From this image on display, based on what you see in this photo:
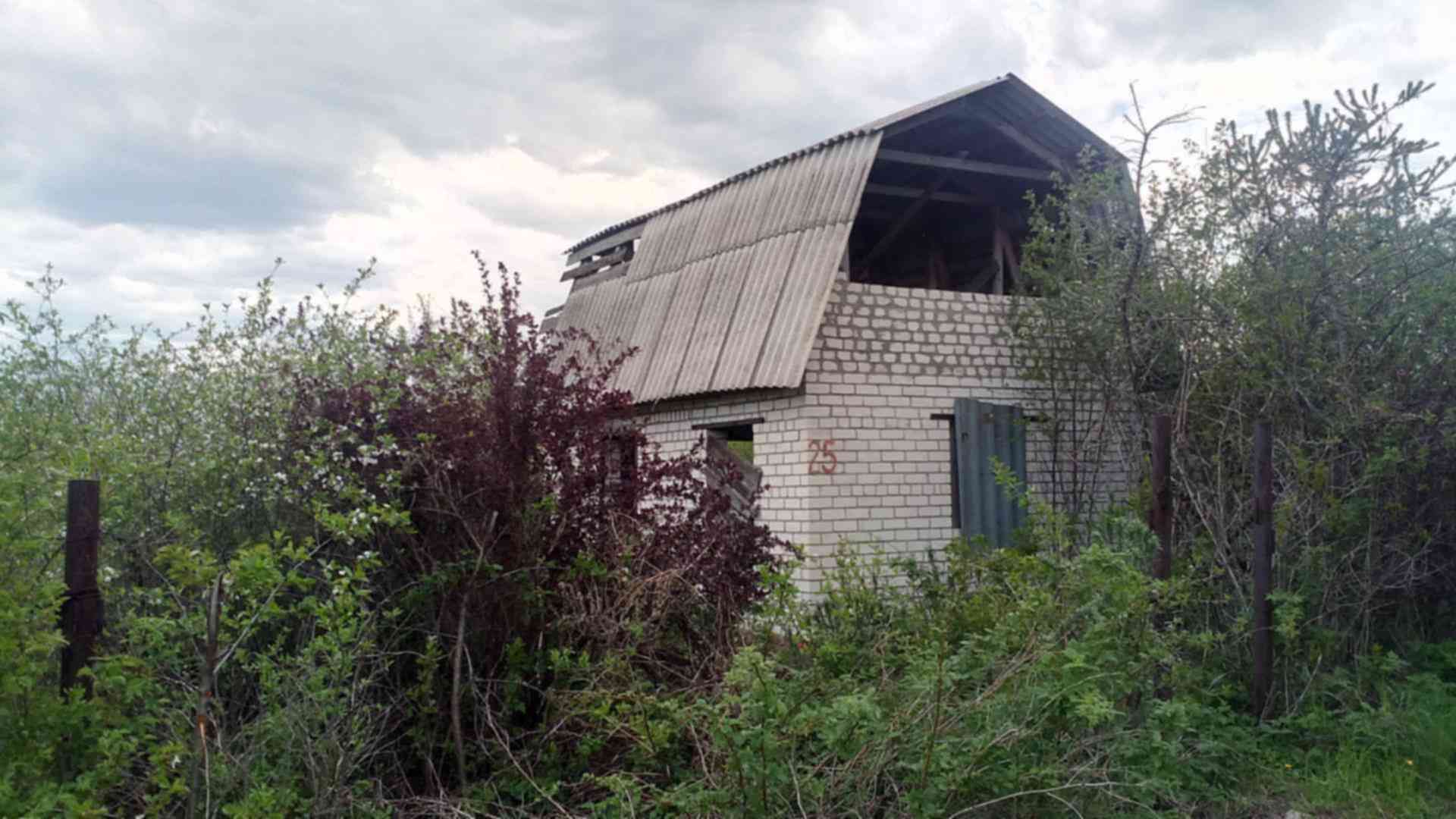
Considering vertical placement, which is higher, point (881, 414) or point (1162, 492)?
point (881, 414)

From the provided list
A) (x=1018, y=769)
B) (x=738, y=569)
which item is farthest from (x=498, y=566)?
(x=1018, y=769)

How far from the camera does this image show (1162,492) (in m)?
5.14

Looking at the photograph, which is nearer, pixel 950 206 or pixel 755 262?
pixel 755 262

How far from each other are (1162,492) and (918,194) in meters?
5.57

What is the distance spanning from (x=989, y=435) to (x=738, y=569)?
14.0ft

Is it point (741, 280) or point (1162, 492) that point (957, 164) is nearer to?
point (741, 280)

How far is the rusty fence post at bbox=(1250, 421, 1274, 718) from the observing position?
5.36 m

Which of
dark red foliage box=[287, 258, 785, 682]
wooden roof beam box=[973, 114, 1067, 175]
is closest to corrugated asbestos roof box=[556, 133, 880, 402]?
wooden roof beam box=[973, 114, 1067, 175]

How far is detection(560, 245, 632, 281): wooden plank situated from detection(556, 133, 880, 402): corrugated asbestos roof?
0.77 metres

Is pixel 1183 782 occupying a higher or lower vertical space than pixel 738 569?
lower

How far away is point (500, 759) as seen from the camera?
448 cm

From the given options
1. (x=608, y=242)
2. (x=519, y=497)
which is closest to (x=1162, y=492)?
(x=519, y=497)

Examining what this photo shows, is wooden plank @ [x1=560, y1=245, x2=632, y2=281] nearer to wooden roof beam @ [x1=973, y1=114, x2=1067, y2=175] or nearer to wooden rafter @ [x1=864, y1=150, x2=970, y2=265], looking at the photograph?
wooden rafter @ [x1=864, y1=150, x2=970, y2=265]

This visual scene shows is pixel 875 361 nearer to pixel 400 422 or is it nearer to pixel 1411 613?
pixel 1411 613
